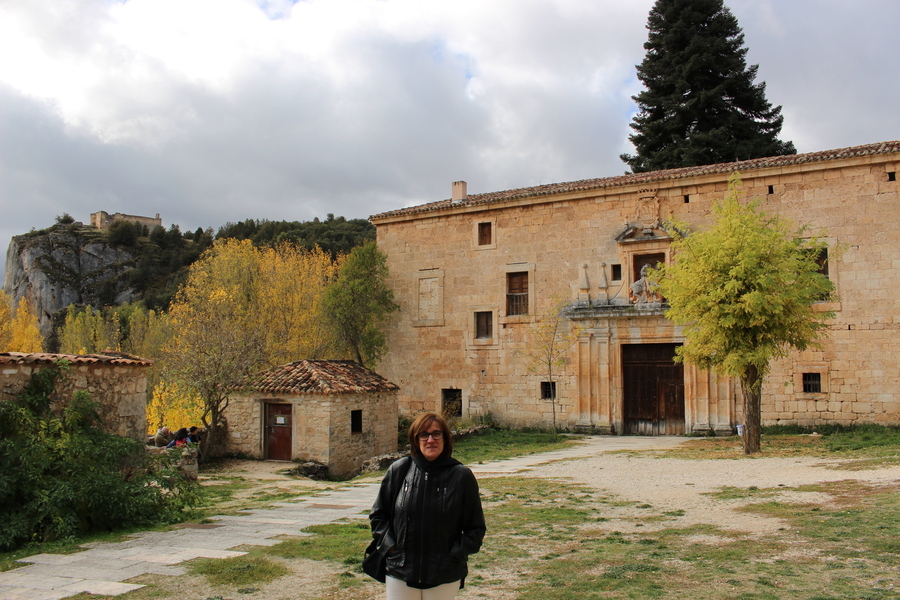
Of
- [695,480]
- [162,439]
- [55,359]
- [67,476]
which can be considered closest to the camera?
[67,476]

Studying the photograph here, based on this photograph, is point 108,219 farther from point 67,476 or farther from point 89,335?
point 67,476

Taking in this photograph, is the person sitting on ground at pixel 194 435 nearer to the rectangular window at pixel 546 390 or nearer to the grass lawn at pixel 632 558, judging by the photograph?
the grass lawn at pixel 632 558

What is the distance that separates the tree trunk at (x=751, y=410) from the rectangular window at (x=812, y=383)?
5501 mm

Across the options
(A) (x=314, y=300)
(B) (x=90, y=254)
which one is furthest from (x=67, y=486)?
(B) (x=90, y=254)

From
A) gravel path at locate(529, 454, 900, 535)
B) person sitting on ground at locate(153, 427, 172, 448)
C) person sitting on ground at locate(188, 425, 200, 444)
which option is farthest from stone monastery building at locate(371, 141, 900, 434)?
person sitting on ground at locate(153, 427, 172, 448)

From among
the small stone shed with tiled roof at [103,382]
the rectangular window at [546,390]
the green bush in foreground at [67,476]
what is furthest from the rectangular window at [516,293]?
the green bush in foreground at [67,476]

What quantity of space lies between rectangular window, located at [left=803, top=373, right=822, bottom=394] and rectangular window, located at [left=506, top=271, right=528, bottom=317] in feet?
28.9

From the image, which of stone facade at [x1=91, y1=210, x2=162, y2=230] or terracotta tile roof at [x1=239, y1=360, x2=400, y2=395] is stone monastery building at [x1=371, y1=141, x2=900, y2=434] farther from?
stone facade at [x1=91, y1=210, x2=162, y2=230]

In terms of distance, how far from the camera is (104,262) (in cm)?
7250

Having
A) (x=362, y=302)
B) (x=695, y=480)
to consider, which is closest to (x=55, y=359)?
(x=695, y=480)

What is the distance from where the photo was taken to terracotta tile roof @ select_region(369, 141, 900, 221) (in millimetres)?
19312

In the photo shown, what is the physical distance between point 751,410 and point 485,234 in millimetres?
12050

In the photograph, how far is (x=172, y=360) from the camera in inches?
734

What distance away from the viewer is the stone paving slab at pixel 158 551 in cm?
598
